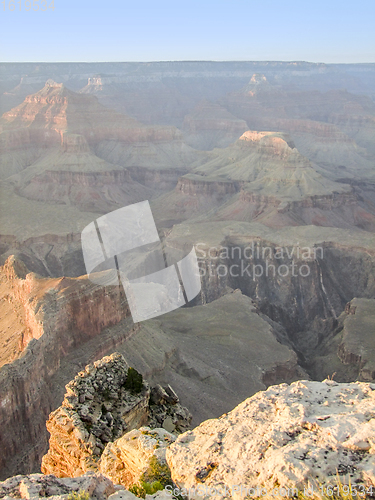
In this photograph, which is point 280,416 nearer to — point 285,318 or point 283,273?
point 285,318

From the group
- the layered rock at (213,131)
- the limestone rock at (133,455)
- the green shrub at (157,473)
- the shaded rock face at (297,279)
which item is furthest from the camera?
the layered rock at (213,131)

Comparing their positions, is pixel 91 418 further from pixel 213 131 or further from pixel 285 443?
pixel 213 131

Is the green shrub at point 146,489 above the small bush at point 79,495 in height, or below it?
below

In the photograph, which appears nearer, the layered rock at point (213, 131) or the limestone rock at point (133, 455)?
the limestone rock at point (133, 455)

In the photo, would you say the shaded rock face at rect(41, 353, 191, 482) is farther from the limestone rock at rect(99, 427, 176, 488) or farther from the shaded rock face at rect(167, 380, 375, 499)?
the shaded rock face at rect(167, 380, 375, 499)

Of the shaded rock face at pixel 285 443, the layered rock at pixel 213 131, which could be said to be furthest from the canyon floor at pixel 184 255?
the layered rock at pixel 213 131

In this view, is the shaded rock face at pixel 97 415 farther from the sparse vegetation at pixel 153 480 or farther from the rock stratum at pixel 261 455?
the rock stratum at pixel 261 455

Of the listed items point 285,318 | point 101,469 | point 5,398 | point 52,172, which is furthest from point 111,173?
point 101,469

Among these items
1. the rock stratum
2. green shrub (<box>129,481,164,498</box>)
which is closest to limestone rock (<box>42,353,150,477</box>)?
A: the rock stratum

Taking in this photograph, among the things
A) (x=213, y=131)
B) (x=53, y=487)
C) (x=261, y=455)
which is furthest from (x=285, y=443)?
(x=213, y=131)
